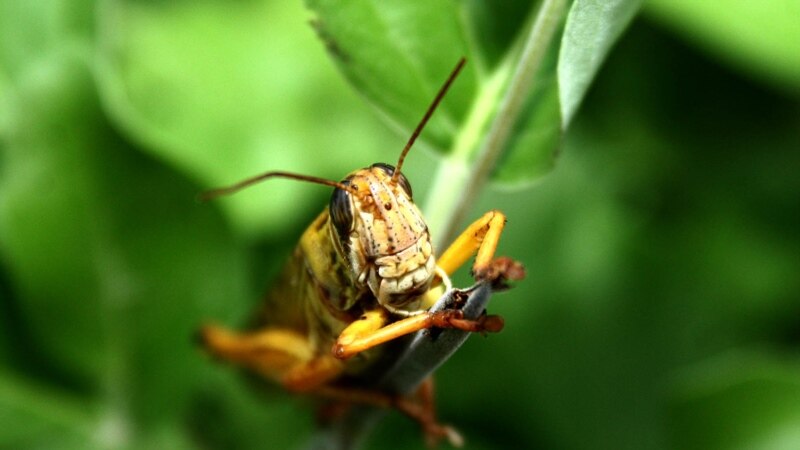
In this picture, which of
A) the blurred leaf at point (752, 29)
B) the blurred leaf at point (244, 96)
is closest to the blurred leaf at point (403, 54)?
the blurred leaf at point (752, 29)

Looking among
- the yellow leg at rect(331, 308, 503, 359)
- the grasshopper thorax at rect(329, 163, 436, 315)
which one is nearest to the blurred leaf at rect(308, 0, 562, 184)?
the grasshopper thorax at rect(329, 163, 436, 315)

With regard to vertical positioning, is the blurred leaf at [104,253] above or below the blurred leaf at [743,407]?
above

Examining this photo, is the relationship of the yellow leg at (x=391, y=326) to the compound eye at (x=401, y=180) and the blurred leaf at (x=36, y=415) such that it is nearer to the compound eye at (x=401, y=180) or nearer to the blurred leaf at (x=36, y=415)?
the compound eye at (x=401, y=180)

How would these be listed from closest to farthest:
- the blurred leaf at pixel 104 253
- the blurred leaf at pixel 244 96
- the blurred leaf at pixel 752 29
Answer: the blurred leaf at pixel 104 253 < the blurred leaf at pixel 752 29 < the blurred leaf at pixel 244 96

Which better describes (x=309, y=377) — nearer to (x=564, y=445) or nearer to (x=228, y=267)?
(x=228, y=267)

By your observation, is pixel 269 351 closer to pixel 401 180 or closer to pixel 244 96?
pixel 401 180

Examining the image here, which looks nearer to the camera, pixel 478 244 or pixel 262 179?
pixel 478 244

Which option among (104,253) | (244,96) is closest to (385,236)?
(104,253)
